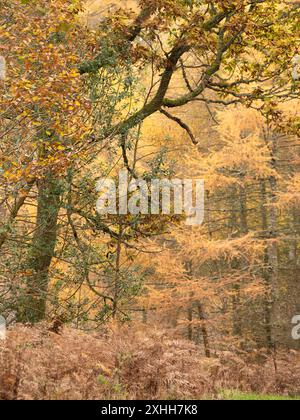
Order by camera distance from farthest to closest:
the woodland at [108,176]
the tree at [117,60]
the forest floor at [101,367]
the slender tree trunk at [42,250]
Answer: the slender tree trunk at [42,250], the tree at [117,60], the woodland at [108,176], the forest floor at [101,367]

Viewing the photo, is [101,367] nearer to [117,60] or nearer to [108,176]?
[108,176]

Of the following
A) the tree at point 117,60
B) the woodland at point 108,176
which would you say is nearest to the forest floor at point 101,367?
the woodland at point 108,176

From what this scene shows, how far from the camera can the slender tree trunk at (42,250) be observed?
912 cm

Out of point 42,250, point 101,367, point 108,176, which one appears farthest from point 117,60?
point 101,367

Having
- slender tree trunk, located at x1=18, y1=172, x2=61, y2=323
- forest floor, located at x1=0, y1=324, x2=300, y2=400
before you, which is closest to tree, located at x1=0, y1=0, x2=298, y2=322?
slender tree trunk, located at x1=18, y1=172, x2=61, y2=323

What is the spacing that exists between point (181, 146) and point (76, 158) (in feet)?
34.7

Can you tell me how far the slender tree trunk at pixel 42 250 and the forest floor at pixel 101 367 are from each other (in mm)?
1126

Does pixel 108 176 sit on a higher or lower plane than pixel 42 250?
higher

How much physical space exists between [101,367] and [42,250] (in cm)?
323

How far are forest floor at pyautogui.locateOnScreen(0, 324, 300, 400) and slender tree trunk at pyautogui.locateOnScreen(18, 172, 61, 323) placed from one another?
44.3 inches

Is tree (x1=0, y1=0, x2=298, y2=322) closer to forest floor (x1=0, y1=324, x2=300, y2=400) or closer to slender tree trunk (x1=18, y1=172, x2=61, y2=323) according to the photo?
slender tree trunk (x1=18, y1=172, x2=61, y2=323)

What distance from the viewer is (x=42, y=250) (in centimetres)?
941

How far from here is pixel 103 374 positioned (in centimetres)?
686

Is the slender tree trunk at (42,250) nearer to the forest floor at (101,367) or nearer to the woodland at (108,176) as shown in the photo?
the woodland at (108,176)
